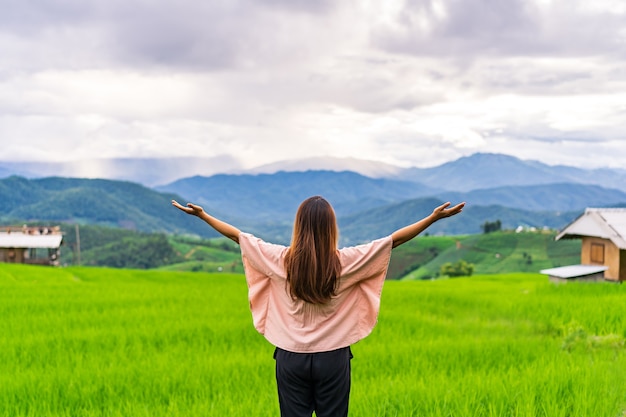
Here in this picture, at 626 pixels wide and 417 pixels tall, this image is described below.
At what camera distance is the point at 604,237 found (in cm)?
Answer: 2192

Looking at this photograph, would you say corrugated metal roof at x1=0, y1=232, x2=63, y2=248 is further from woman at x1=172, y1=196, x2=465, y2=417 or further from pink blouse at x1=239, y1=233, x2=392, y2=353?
woman at x1=172, y1=196, x2=465, y2=417

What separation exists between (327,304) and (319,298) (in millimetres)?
157

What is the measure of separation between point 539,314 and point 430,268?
444ft

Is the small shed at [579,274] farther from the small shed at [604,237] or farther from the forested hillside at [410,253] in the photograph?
the forested hillside at [410,253]

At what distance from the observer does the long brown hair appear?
409 centimetres

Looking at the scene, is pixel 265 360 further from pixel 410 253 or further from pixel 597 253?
pixel 410 253

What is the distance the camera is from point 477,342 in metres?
11.2

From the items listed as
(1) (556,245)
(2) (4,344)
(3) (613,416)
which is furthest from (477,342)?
(1) (556,245)

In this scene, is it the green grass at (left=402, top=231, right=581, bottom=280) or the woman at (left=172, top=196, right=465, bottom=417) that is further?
the green grass at (left=402, top=231, right=581, bottom=280)

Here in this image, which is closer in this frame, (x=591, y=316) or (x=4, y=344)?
(x=4, y=344)

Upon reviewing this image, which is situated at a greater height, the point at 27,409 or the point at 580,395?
the point at 580,395

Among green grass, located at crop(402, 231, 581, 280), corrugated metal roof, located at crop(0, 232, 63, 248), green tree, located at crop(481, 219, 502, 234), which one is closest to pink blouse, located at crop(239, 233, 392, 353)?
corrugated metal roof, located at crop(0, 232, 63, 248)

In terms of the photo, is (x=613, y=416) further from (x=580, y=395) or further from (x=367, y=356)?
(x=367, y=356)

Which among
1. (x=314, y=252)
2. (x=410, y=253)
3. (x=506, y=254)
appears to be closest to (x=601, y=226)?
(x=314, y=252)
